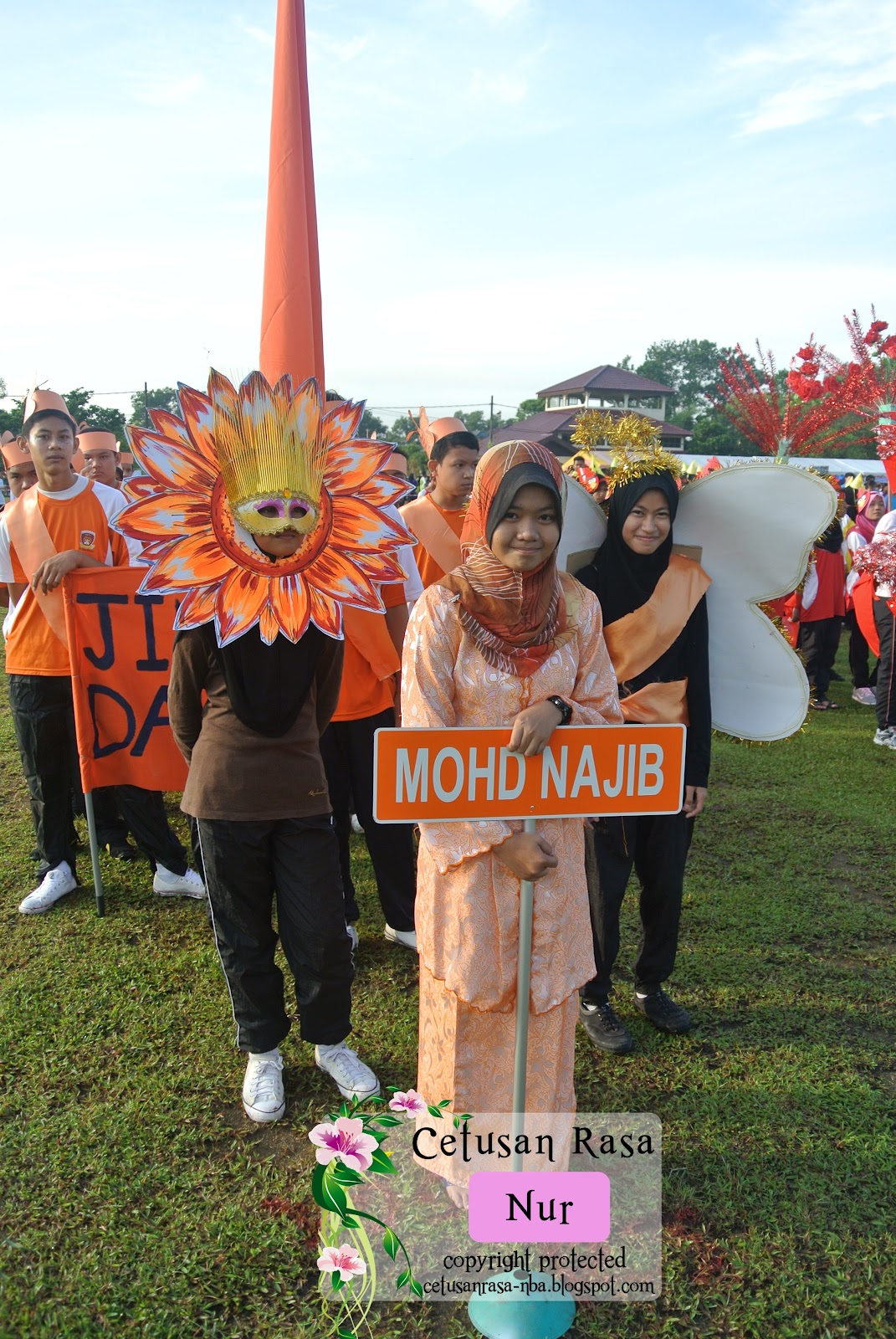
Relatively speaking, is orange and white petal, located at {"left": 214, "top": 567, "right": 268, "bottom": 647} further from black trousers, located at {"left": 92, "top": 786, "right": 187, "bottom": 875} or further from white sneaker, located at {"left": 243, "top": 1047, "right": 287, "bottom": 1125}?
black trousers, located at {"left": 92, "top": 786, "right": 187, "bottom": 875}

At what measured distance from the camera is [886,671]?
694 centimetres

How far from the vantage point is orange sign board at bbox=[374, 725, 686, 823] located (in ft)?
5.42

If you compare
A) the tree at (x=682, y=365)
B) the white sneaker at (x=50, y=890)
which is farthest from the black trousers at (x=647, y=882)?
the tree at (x=682, y=365)

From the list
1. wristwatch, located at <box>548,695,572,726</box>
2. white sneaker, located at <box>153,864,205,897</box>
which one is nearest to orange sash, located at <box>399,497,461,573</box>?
white sneaker, located at <box>153,864,205,897</box>

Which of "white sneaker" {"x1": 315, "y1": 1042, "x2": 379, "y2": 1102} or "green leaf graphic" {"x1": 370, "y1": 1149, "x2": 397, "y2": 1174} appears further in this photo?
"white sneaker" {"x1": 315, "y1": 1042, "x2": 379, "y2": 1102}

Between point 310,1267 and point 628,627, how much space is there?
1871mm

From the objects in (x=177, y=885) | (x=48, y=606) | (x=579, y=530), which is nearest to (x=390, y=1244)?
(x=579, y=530)

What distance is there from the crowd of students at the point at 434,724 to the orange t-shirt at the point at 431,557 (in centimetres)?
1

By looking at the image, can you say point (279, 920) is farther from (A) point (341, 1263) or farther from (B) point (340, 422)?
(B) point (340, 422)

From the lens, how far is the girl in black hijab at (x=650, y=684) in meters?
2.73

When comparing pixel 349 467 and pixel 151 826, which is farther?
pixel 151 826

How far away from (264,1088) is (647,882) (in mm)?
1357

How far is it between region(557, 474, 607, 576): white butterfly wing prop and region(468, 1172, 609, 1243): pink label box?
168 cm

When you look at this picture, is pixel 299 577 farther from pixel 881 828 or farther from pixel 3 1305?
pixel 881 828
